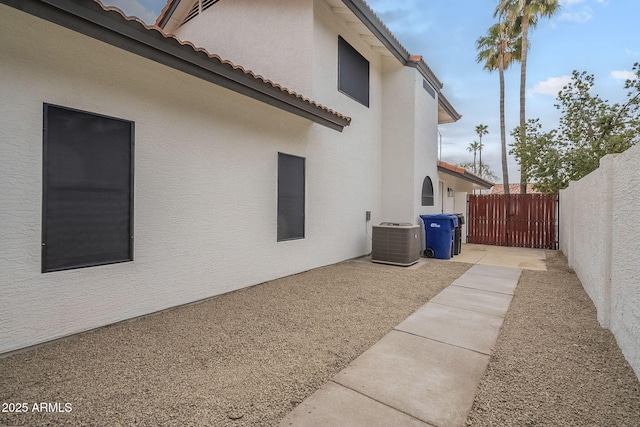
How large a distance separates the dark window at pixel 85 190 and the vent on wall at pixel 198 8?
7.87 metres

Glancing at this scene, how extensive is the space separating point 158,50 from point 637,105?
1408cm

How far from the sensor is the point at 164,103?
14.6 feet

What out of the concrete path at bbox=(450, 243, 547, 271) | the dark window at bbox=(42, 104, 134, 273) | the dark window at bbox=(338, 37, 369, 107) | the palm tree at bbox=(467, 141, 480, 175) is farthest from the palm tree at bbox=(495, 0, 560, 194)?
the palm tree at bbox=(467, 141, 480, 175)

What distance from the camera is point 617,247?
11.6ft

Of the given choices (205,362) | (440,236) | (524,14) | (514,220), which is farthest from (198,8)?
(524,14)

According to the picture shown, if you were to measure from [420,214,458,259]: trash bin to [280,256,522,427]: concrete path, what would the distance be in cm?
485

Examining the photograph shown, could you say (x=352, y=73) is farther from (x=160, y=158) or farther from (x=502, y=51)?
(x=502, y=51)

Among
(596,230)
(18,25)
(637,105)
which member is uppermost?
(637,105)

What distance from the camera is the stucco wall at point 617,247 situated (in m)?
2.94

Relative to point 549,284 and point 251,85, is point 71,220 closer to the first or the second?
point 251,85

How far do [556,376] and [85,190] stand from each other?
5.53 meters

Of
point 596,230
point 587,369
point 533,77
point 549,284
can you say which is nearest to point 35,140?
point 587,369

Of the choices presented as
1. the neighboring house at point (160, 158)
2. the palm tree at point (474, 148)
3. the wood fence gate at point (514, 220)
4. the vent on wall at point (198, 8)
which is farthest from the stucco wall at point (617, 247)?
the palm tree at point (474, 148)

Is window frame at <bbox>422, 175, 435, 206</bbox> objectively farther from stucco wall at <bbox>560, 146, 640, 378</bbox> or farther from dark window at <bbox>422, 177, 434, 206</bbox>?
stucco wall at <bbox>560, 146, 640, 378</bbox>
